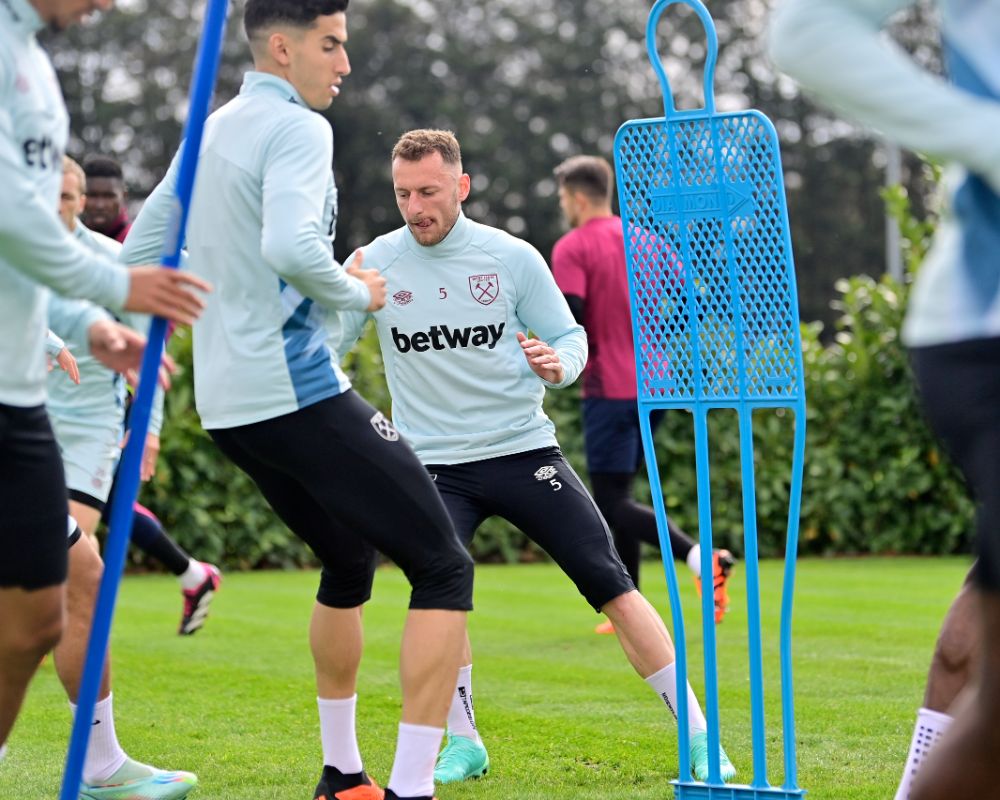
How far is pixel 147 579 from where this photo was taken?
1131 centimetres

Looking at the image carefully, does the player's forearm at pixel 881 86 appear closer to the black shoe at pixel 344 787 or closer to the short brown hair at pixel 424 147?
the short brown hair at pixel 424 147

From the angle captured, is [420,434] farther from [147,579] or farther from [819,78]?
[147,579]

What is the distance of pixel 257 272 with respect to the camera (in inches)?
144

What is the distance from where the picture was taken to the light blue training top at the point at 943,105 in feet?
8.13

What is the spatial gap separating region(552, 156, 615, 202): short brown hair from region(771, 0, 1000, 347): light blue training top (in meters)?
5.57

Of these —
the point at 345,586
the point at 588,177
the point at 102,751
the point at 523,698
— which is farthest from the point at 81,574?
the point at 588,177

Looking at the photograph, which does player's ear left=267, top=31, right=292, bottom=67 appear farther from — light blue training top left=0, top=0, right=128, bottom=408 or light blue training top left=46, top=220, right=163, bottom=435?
light blue training top left=46, top=220, right=163, bottom=435

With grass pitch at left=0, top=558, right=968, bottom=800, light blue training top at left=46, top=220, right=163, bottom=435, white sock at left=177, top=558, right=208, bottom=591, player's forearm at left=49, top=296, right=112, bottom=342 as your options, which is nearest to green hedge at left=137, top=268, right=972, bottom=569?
grass pitch at left=0, top=558, right=968, bottom=800

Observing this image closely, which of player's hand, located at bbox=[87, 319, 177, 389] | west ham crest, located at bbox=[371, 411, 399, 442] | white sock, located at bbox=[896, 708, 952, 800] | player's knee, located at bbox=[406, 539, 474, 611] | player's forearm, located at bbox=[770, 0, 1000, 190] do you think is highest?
player's forearm, located at bbox=[770, 0, 1000, 190]

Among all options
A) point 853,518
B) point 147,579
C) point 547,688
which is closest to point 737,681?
point 547,688

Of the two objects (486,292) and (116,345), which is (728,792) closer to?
(486,292)

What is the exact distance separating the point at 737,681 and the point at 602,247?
8.56 ft

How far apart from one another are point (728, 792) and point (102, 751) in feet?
5.70

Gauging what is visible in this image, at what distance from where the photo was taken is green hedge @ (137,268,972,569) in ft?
41.7
